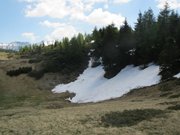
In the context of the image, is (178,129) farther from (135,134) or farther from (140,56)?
(140,56)

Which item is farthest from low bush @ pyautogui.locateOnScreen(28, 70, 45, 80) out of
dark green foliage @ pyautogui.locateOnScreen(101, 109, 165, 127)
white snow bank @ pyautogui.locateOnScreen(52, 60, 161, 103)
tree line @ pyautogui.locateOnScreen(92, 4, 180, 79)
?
dark green foliage @ pyautogui.locateOnScreen(101, 109, 165, 127)

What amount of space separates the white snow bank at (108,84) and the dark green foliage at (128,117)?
2040 centimetres

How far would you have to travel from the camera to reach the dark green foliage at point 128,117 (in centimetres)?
2280

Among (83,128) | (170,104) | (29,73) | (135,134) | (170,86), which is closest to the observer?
→ (135,134)

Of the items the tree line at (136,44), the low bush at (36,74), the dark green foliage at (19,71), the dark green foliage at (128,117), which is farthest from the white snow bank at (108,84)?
the dark green foliage at (128,117)

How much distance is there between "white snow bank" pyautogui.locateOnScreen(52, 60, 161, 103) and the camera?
156ft

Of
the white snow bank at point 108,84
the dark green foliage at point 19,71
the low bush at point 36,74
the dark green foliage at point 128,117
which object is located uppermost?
the dark green foliage at point 19,71

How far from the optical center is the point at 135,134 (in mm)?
19688

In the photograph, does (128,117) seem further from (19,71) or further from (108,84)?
(19,71)

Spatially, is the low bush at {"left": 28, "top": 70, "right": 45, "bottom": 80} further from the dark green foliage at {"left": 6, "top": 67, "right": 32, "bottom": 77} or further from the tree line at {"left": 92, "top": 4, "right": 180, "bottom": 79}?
the tree line at {"left": 92, "top": 4, "right": 180, "bottom": 79}

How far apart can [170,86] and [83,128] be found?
1995cm

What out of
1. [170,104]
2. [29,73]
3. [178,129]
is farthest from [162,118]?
[29,73]

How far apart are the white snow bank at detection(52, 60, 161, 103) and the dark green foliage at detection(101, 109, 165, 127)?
66.9 ft

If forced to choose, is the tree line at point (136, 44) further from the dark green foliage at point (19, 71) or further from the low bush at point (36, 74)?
the dark green foliage at point (19, 71)
